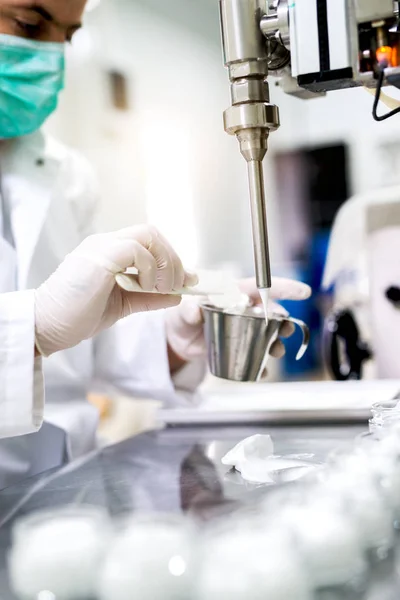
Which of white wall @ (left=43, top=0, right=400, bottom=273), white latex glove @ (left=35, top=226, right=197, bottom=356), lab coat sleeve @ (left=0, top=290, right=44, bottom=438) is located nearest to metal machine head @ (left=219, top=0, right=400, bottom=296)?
white latex glove @ (left=35, top=226, right=197, bottom=356)

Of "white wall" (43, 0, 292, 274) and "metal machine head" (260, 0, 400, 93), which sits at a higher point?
"white wall" (43, 0, 292, 274)

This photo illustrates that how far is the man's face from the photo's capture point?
1030 mm

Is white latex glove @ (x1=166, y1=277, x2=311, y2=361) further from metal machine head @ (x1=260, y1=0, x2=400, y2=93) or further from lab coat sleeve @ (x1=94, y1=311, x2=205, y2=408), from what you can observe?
metal machine head @ (x1=260, y1=0, x2=400, y2=93)

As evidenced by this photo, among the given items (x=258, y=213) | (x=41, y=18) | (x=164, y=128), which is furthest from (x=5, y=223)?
(x=164, y=128)

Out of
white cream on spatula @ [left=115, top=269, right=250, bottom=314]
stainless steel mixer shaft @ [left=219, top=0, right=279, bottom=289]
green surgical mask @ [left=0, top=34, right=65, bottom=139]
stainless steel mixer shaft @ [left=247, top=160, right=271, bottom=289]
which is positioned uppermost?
green surgical mask @ [left=0, top=34, right=65, bottom=139]

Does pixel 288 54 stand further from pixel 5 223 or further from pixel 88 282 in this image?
pixel 5 223

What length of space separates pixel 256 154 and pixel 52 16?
22.4 inches

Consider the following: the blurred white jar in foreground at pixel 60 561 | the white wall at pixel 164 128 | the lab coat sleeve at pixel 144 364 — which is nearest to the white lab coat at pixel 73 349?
the lab coat sleeve at pixel 144 364

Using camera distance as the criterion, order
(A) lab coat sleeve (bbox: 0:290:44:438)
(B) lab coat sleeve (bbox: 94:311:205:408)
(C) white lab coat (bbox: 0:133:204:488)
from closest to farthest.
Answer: (A) lab coat sleeve (bbox: 0:290:44:438), (C) white lab coat (bbox: 0:133:204:488), (B) lab coat sleeve (bbox: 94:311:205:408)

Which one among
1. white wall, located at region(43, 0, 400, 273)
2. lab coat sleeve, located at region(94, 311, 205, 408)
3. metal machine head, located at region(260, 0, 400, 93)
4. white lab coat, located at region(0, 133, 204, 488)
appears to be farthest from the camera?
white wall, located at region(43, 0, 400, 273)

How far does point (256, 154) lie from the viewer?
0.71 m

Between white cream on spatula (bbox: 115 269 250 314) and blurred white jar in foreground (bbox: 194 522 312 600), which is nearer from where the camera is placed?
blurred white jar in foreground (bbox: 194 522 312 600)

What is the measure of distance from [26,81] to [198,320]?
50 centimetres

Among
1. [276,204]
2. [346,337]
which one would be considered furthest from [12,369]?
[276,204]
